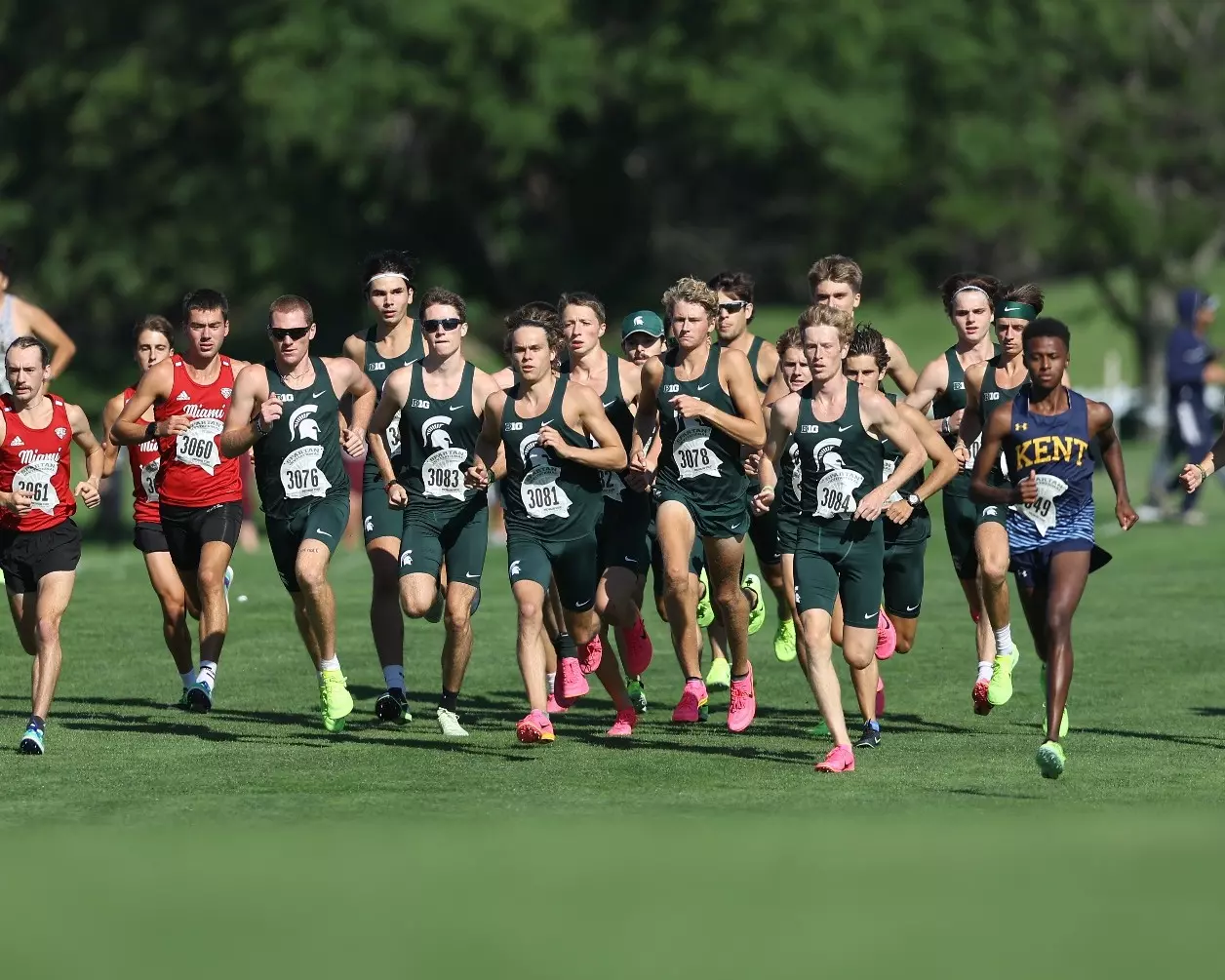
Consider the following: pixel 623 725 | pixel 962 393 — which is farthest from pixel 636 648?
pixel 962 393

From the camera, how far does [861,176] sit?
3703 cm

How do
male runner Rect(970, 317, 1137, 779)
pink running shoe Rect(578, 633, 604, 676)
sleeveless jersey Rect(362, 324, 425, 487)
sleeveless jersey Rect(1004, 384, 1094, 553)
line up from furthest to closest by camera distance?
sleeveless jersey Rect(362, 324, 425, 487), pink running shoe Rect(578, 633, 604, 676), sleeveless jersey Rect(1004, 384, 1094, 553), male runner Rect(970, 317, 1137, 779)

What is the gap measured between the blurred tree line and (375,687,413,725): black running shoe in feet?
74.6

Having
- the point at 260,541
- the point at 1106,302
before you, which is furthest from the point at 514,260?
the point at 1106,302

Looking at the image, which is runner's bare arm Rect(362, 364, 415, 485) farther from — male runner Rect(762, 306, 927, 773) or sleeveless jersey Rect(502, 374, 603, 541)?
male runner Rect(762, 306, 927, 773)

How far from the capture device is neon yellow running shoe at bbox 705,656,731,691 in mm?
14562

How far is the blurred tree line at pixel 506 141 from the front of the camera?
35.5 meters

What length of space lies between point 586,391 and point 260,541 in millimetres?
16400

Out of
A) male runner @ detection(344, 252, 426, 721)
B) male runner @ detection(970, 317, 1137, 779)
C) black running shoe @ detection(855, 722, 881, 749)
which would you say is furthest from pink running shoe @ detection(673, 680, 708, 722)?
male runner @ detection(970, 317, 1137, 779)

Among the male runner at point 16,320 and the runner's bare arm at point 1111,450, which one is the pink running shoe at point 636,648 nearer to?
the runner's bare arm at point 1111,450

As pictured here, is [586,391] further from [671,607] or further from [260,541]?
[260,541]

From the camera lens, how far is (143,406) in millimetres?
13422

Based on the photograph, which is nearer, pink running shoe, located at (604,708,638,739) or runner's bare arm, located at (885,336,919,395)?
pink running shoe, located at (604,708,638,739)

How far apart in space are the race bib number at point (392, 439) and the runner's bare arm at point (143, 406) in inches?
43.2
